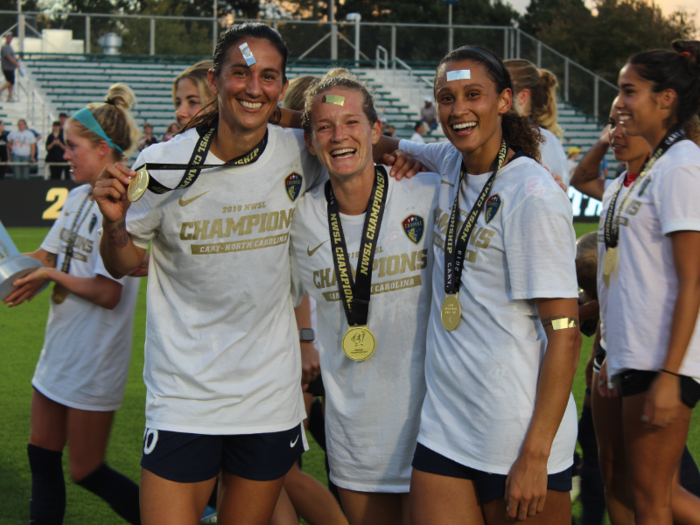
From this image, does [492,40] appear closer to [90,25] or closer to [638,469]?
[90,25]

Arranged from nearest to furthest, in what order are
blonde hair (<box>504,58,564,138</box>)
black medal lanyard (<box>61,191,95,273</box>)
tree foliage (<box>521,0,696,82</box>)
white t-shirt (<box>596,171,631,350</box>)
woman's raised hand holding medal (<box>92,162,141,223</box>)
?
woman's raised hand holding medal (<box>92,162,141,223</box>) → white t-shirt (<box>596,171,631,350</box>) → black medal lanyard (<box>61,191,95,273</box>) → blonde hair (<box>504,58,564,138</box>) → tree foliage (<box>521,0,696,82</box>)

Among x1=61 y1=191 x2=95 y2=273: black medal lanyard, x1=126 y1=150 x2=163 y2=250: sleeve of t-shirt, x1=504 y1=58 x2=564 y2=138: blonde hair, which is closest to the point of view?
x1=126 y1=150 x2=163 y2=250: sleeve of t-shirt

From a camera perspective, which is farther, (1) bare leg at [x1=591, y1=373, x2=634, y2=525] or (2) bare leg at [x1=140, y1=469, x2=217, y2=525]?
(1) bare leg at [x1=591, y1=373, x2=634, y2=525]

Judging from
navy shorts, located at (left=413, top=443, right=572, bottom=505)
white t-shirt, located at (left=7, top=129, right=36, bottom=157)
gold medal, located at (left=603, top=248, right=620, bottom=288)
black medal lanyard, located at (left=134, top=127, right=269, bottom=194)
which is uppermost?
white t-shirt, located at (left=7, top=129, right=36, bottom=157)

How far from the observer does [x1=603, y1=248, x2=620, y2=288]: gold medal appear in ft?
9.95

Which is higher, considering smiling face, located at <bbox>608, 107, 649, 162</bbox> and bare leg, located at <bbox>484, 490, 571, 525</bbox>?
smiling face, located at <bbox>608, 107, 649, 162</bbox>

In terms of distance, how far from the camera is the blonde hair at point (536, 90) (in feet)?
13.5

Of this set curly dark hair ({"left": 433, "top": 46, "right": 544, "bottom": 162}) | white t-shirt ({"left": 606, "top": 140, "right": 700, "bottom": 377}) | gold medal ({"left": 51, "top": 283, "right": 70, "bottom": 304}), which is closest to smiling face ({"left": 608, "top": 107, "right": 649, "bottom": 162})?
white t-shirt ({"left": 606, "top": 140, "right": 700, "bottom": 377})

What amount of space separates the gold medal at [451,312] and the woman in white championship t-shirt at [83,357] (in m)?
1.59

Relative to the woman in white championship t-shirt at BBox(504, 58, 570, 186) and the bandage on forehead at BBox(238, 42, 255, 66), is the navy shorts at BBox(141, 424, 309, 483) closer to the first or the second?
the bandage on forehead at BBox(238, 42, 255, 66)

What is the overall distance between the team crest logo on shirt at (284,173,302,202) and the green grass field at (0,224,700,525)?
2.26 meters

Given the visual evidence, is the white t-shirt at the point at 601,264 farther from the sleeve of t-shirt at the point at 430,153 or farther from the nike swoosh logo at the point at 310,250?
the nike swoosh logo at the point at 310,250

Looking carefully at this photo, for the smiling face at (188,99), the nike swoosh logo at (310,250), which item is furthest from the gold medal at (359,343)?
the smiling face at (188,99)

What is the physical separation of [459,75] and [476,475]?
133 centimetres
